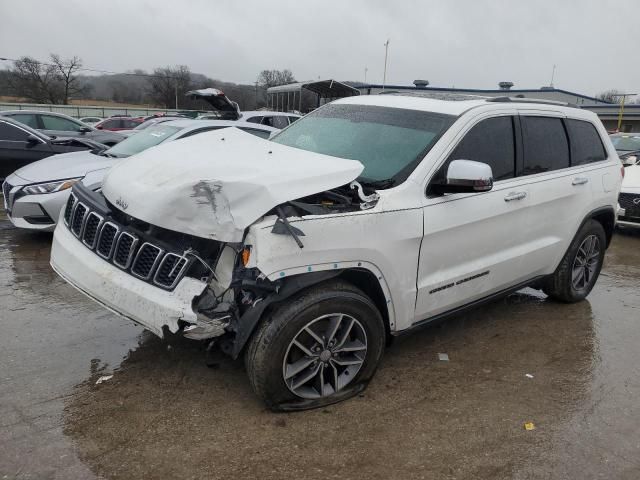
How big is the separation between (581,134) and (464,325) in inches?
80.1

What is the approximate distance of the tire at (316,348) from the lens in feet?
9.39

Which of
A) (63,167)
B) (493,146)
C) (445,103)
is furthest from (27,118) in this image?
(493,146)

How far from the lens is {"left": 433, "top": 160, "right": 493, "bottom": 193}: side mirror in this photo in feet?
10.6

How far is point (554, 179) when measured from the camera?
4320mm

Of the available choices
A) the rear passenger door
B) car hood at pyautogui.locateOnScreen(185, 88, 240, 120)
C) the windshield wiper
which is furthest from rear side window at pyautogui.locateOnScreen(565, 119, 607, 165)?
car hood at pyautogui.locateOnScreen(185, 88, 240, 120)

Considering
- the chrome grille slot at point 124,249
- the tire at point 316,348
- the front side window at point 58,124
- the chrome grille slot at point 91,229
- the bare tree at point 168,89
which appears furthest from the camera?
the bare tree at point 168,89

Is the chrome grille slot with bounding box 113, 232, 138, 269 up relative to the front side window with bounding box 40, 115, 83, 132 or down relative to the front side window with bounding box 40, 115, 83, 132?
down

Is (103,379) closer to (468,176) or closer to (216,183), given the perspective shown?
(216,183)

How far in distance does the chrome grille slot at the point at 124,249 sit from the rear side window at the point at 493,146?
2104mm

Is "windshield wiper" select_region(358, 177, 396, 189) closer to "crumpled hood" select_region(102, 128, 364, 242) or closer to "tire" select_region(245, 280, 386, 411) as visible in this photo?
"crumpled hood" select_region(102, 128, 364, 242)

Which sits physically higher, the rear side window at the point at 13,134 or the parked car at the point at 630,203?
the rear side window at the point at 13,134

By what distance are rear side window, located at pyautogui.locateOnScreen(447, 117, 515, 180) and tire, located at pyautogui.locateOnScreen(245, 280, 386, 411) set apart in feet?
4.21

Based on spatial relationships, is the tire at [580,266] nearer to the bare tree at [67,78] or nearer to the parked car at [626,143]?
the parked car at [626,143]

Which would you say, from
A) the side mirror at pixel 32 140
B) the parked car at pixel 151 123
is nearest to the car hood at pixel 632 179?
the parked car at pixel 151 123
